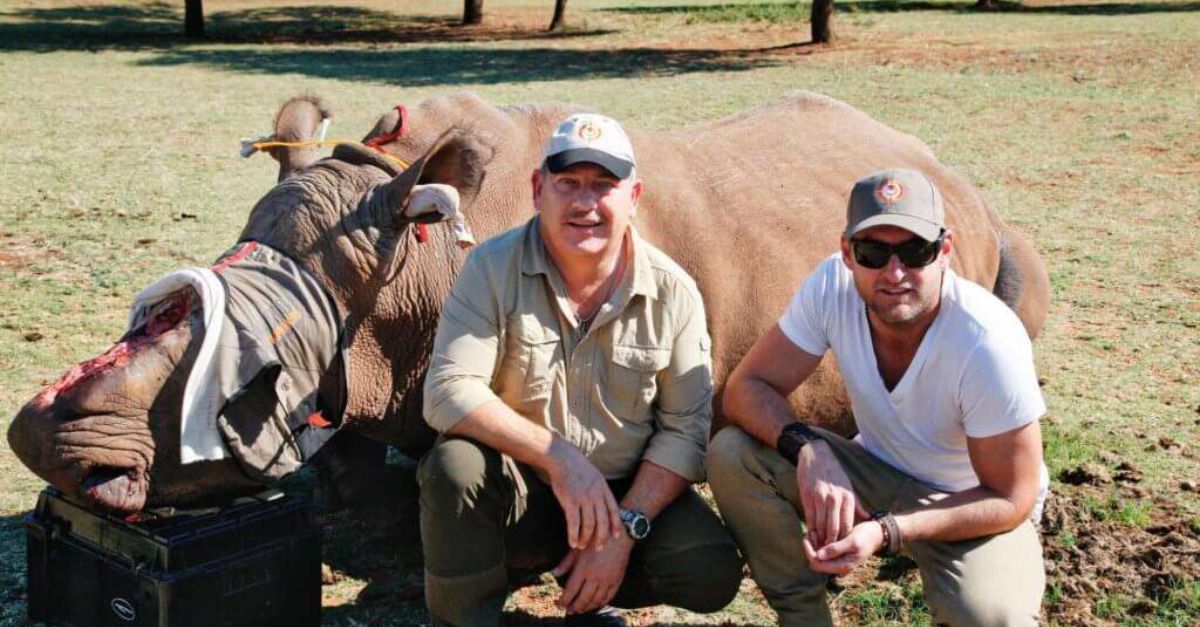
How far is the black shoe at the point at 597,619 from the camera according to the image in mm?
4555

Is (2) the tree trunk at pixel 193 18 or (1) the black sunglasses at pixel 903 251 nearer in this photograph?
(1) the black sunglasses at pixel 903 251

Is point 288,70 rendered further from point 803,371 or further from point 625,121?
point 803,371

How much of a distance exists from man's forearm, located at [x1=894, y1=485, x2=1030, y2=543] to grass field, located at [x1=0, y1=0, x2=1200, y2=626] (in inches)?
36.4

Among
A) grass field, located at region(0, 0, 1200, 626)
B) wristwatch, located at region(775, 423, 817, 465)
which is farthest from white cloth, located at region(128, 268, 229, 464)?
wristwatch, located at region(775, 423, 817, 465)

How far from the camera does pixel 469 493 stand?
4.07m

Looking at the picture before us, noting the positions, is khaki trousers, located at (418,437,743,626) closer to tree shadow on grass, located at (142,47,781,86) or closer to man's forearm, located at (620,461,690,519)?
man's forearm, located at (620,461,690,519)

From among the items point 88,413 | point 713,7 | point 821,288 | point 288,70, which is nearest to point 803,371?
point 821,288

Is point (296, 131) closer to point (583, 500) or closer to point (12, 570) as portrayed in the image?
point (12, 570)

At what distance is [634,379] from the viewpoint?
4324mm

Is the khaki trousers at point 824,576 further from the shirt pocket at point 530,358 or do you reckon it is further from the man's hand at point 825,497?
the shirt pocket at point 530,358

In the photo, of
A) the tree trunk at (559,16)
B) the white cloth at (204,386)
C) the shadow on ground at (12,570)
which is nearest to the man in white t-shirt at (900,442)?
the white cloth at (204,386)

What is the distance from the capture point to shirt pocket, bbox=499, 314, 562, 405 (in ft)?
14.1

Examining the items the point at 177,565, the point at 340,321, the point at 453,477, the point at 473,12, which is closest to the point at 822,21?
the point at 473,12

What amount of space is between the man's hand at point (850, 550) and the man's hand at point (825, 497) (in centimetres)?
6
